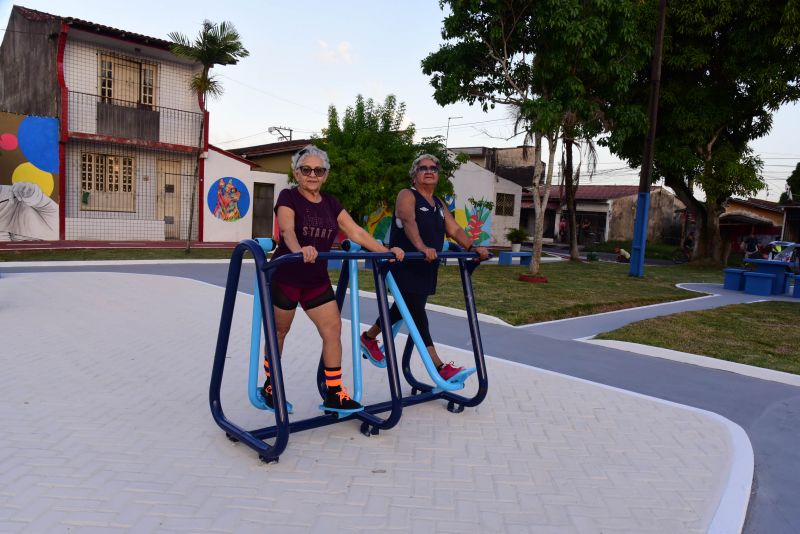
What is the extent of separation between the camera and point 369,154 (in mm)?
18578

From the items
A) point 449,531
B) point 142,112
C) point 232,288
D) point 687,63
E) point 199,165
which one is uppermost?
point 687,63

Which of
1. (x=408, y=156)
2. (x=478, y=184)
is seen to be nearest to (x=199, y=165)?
(x=408, y=156)

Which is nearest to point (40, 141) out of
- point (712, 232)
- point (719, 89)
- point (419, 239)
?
point (419, 239)

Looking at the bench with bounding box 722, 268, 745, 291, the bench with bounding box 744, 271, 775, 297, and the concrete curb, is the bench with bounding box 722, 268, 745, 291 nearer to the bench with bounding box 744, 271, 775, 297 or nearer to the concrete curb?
the bench with bounding box 744, 271, 775, 297

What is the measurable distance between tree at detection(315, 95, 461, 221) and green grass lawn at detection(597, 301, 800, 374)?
10708mm

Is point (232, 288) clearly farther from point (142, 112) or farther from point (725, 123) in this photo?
point (725, 123)

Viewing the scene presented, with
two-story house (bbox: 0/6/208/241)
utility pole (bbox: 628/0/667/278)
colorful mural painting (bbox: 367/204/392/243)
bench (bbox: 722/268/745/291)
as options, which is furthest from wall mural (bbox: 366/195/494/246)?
bench (bbox: 722/268/745/291)

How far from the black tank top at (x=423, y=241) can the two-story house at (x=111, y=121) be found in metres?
13.9

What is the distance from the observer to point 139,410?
414 cm

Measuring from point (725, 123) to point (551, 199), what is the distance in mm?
20458

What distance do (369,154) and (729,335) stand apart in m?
12.6

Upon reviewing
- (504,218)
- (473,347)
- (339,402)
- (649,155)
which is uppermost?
(649,155)

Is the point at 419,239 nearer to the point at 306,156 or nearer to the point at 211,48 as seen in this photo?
the point at 306,156

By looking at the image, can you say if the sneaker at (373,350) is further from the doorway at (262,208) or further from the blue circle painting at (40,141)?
the doorway at (262,208)
